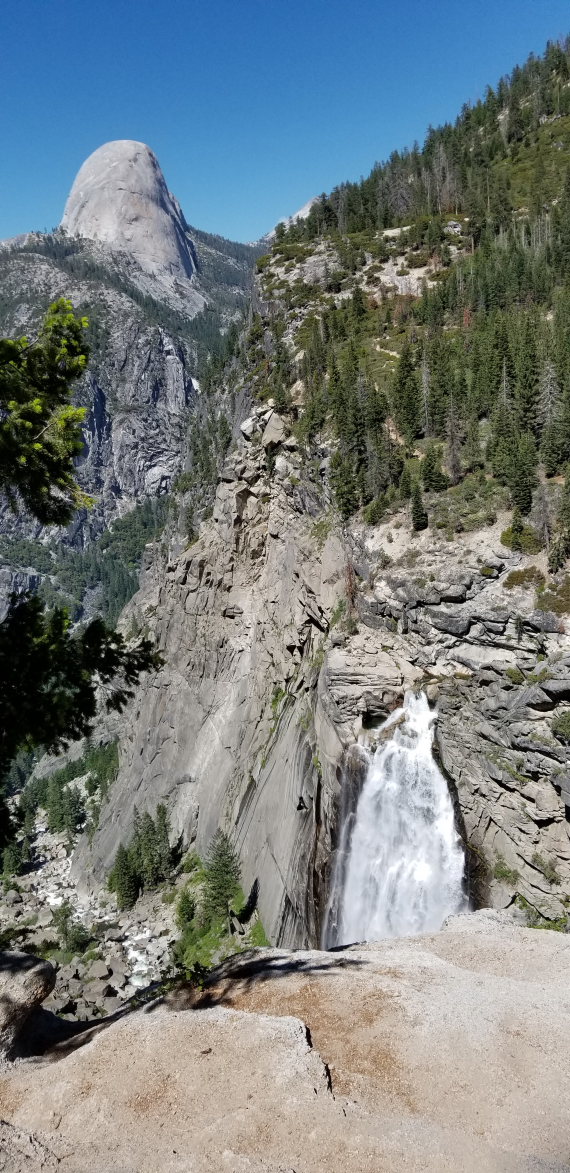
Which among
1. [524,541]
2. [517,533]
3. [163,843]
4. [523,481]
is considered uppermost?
[523,481]

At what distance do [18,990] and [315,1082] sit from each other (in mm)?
5527

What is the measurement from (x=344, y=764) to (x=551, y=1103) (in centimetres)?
1918

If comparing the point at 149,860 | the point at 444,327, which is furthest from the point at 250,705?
the point at 444,327

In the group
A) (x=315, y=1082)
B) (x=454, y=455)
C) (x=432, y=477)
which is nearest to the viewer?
(x=315, y=1082)

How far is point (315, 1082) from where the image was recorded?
7762 millimetres

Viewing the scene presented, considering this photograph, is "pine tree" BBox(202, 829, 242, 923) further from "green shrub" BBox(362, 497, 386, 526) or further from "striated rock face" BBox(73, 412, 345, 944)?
"green shrub" BBox(362, 497, 386, 526)

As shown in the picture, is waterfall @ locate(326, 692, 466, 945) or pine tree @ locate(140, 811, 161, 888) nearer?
waterfall @ locate(326, 692, 466, 945)

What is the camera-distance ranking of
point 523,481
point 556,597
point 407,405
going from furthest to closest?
point 407,405 → point 523,481 → point 556,597

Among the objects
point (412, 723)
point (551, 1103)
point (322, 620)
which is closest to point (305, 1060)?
point (551, 1103)

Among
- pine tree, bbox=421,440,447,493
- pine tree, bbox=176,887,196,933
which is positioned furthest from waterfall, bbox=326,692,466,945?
pine tree, bbox=176,887,196,933

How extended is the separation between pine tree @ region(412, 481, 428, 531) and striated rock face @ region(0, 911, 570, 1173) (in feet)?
68.1

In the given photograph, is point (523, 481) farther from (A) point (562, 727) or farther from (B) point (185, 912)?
(B) point (185, 912)

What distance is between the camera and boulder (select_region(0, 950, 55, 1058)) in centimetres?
947

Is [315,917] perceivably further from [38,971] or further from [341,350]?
[341,350]
